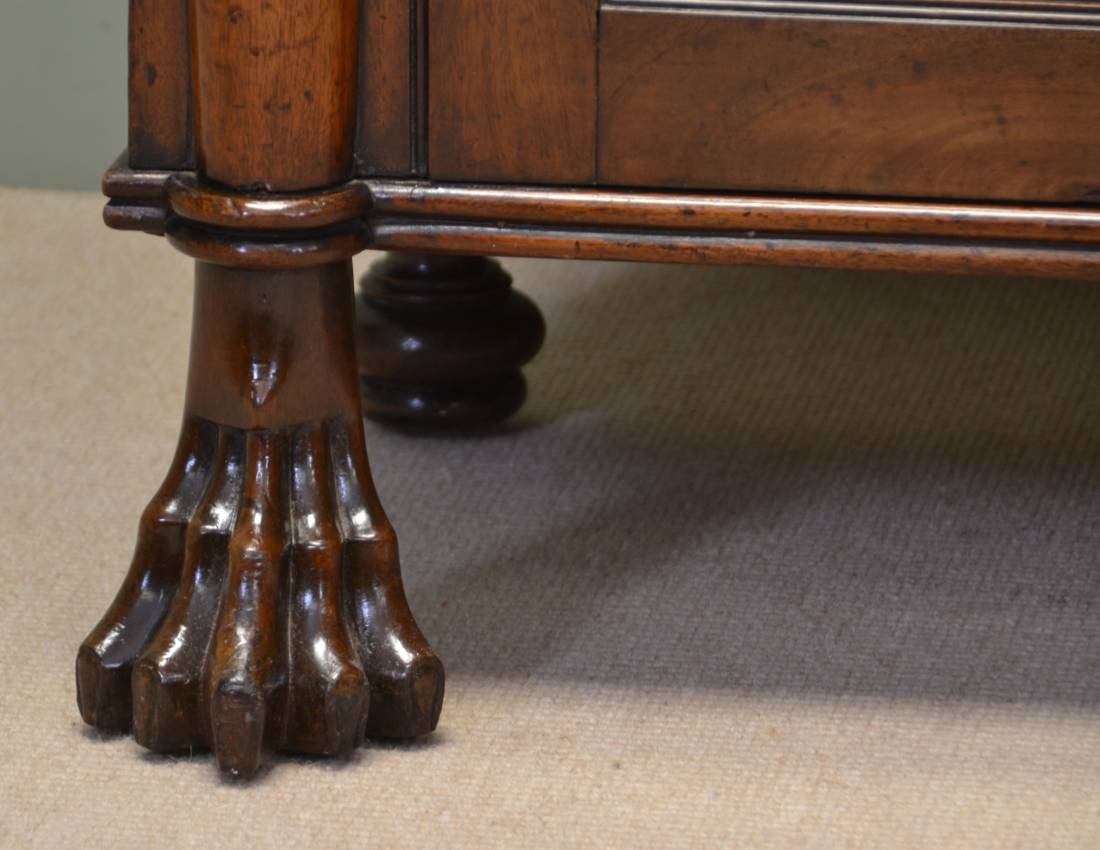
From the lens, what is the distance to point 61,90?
183 cm

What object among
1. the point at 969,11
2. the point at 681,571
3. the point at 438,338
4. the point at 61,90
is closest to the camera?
the point at 969,11

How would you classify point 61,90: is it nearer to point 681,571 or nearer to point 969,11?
point 681,571

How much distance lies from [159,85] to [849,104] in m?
0.27

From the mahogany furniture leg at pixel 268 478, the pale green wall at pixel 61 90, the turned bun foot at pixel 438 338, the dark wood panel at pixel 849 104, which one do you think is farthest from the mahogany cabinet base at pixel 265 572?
the pale green wall at pixel 61 90

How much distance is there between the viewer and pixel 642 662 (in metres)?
0.87

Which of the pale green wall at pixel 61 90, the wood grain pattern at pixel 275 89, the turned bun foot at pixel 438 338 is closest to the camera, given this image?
the wood grain pattern at pixel 275 89

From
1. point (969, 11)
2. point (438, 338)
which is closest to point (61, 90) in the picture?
point (438, 338)

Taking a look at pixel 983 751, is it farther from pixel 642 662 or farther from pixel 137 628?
pixel 137 628

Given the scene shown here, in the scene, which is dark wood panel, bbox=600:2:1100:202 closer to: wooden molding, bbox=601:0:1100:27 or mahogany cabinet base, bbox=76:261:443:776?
wooden molding, bbox=601:0:1100:27

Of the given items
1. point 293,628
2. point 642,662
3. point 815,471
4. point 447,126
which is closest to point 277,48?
point 447,126

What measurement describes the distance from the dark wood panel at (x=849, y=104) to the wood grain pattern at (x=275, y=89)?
104mm

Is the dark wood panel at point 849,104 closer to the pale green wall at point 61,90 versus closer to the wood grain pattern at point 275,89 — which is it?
the wood grain pattern at point 275,89

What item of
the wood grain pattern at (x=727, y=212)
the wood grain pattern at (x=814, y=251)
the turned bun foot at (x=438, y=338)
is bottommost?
the turned bun foot at (x=438, y=338)

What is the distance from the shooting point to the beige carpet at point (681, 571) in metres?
0.75
